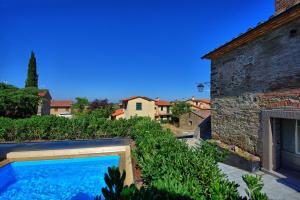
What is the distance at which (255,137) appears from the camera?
10438 millimetres

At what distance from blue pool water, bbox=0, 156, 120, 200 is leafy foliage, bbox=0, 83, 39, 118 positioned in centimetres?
1704

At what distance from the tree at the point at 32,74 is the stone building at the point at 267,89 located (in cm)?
4151

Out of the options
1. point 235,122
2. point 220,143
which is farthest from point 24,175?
point 235,122

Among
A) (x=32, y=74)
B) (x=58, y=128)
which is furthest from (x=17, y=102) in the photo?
(x=32, y=74)

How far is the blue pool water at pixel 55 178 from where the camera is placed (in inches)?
430

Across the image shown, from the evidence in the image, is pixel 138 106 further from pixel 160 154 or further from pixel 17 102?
pixel 160 154

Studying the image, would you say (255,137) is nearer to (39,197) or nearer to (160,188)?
(160,188)

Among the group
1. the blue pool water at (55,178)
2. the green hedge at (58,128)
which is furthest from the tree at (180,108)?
the blue pool water at (55,178)

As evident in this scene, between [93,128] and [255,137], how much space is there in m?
14.9

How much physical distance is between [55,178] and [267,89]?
12.2 meters

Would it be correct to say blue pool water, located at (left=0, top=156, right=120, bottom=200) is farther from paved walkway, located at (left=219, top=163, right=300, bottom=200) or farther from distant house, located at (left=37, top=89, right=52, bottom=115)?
distant house, located at (left=37, top=89, right=52, bottom=115)

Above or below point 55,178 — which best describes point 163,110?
above

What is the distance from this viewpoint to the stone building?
851cm

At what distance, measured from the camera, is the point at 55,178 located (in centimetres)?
1334
